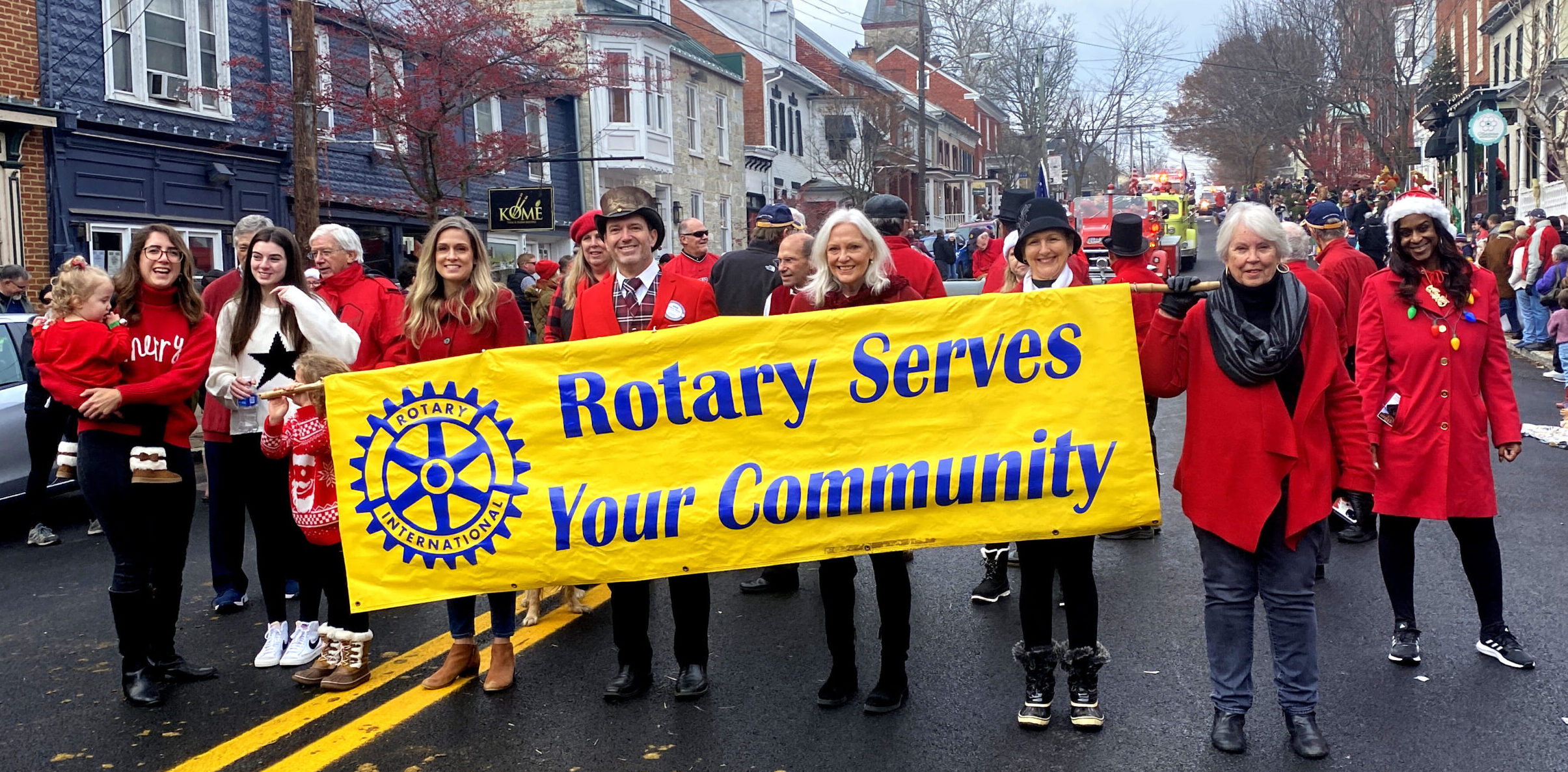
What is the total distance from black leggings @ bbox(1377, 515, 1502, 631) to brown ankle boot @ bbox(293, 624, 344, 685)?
165 inches

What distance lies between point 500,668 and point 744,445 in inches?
53.8

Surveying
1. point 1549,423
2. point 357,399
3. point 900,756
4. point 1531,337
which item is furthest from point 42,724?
point 1531,337

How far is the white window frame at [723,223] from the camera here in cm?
3872

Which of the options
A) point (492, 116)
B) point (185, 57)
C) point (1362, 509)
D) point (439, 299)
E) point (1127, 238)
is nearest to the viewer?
point (439, 299)

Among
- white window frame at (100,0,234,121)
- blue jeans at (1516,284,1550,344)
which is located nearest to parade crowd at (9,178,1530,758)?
white window frame at (100,0,234,121)

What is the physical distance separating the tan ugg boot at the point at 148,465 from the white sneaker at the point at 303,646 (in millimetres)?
864

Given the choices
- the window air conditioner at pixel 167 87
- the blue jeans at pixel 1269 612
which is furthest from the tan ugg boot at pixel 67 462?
the window air conditioner at pixel 167 87

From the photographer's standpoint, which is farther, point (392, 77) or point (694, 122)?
point (694, 122)

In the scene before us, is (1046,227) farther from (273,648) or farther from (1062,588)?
(273,648)

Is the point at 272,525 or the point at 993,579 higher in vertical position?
the point at 272,525

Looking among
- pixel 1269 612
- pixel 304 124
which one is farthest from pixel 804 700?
pixel 304 124

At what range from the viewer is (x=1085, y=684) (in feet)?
15.0

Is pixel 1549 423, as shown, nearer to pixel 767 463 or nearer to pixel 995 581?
pixel 995 581

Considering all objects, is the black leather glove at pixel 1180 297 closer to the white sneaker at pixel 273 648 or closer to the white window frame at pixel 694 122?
the white sneaker at pixel 273 648
